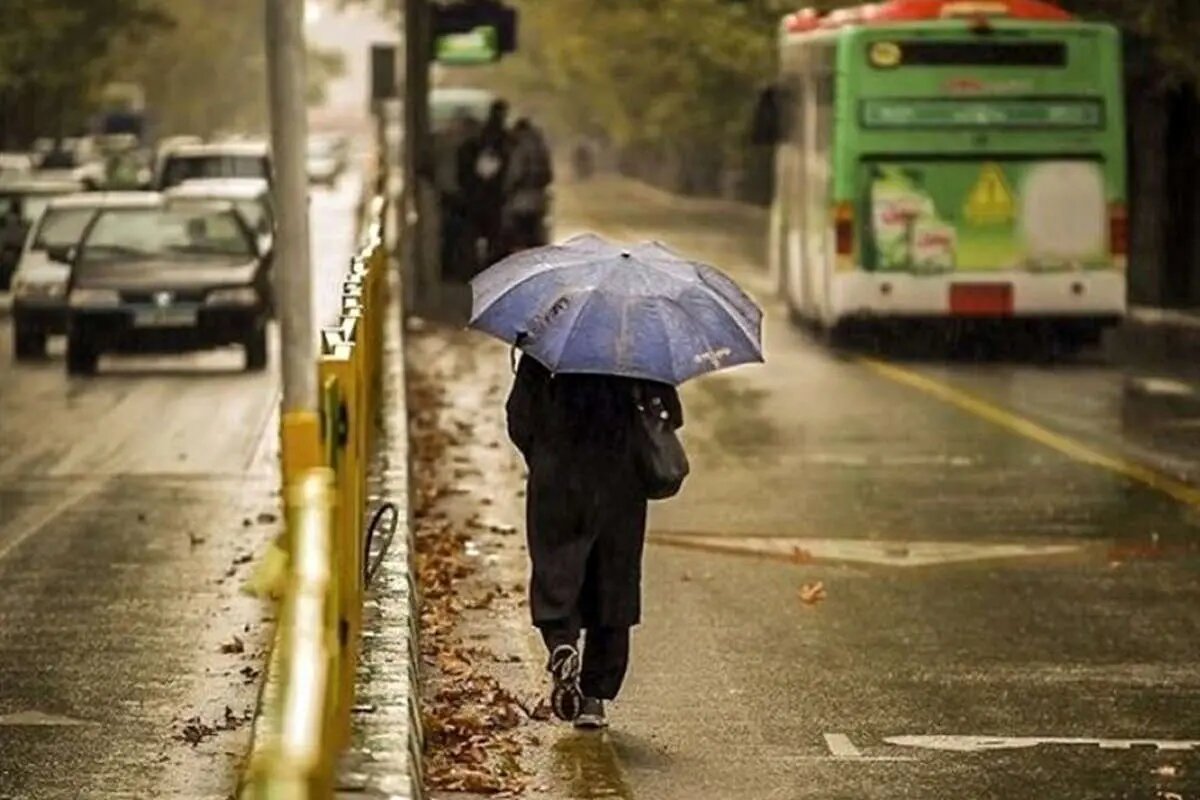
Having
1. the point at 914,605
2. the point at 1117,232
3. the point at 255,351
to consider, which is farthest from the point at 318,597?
the point at 255,351

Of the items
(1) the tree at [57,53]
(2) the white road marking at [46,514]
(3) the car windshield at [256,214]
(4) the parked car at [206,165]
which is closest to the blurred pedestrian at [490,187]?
(3) the car windshield at [256,214]

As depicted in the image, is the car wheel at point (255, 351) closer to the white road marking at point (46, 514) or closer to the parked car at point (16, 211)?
the white road marking at point (46, 514)

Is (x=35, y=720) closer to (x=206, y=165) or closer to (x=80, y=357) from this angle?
(x=80, y=357)

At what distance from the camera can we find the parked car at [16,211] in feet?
150

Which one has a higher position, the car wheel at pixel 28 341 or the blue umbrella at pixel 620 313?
the blue umbrella at pixel 620 313

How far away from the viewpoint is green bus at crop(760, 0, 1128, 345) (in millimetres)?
30844

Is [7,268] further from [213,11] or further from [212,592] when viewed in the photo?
[213,11]

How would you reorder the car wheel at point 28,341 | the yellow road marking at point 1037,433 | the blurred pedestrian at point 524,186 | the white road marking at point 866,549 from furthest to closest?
the blurred pedestrian at point 524,186, the car wheel at point 28,341, the yellow road marking at point 1037,433, the white road marking at point 866,549

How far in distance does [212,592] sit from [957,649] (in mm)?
3531

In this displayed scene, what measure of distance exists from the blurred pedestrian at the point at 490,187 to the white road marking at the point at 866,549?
20266 mm

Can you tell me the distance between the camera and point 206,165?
162ft

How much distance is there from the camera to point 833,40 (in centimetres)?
3159

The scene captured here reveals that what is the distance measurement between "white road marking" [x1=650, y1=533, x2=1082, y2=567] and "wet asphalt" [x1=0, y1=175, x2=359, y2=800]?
2.30 meters

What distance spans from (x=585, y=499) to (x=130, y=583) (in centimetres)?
506
